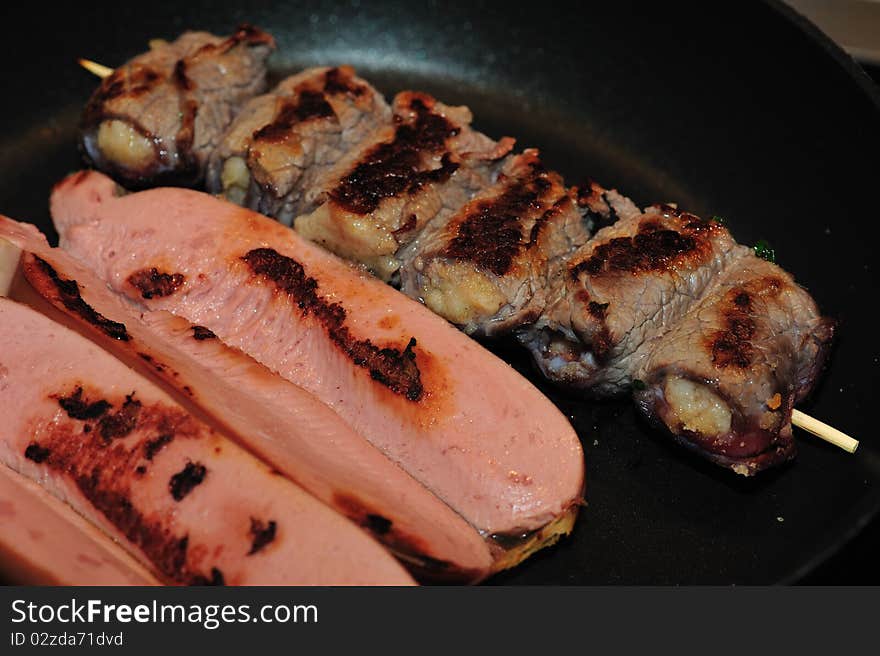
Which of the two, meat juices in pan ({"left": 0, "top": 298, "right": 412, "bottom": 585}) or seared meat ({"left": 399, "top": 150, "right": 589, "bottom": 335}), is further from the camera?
A: seared meat ({"left": 399, "top": 150, "right": 589, "bottom": 335})

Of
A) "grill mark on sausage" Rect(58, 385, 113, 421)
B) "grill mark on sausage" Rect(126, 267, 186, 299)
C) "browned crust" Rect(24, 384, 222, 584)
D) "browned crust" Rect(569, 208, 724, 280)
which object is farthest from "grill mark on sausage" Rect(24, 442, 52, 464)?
"browned crust" Rect(569, 208, 724, 280)


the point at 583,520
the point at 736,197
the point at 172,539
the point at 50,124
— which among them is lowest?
the point at 50,124

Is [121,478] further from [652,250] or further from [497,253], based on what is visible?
[652,250]

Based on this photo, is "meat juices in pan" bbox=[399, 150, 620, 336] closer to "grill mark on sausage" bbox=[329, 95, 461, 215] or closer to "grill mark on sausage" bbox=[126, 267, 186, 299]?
"grill mark on sausage" bbox=[329, 95, 461, 215]

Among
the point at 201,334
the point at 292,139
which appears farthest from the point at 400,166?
the point at 201,334

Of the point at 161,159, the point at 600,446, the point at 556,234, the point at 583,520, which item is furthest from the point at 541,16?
the point at 583,520

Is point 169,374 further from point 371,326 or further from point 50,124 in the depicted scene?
point 50,124

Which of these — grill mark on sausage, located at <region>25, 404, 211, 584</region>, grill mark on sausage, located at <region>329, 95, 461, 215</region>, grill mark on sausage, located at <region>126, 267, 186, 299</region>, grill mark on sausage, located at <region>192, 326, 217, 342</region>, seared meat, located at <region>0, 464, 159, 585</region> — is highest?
grill mark on sausage, located at <region>329, 95, 461, 215</region>
